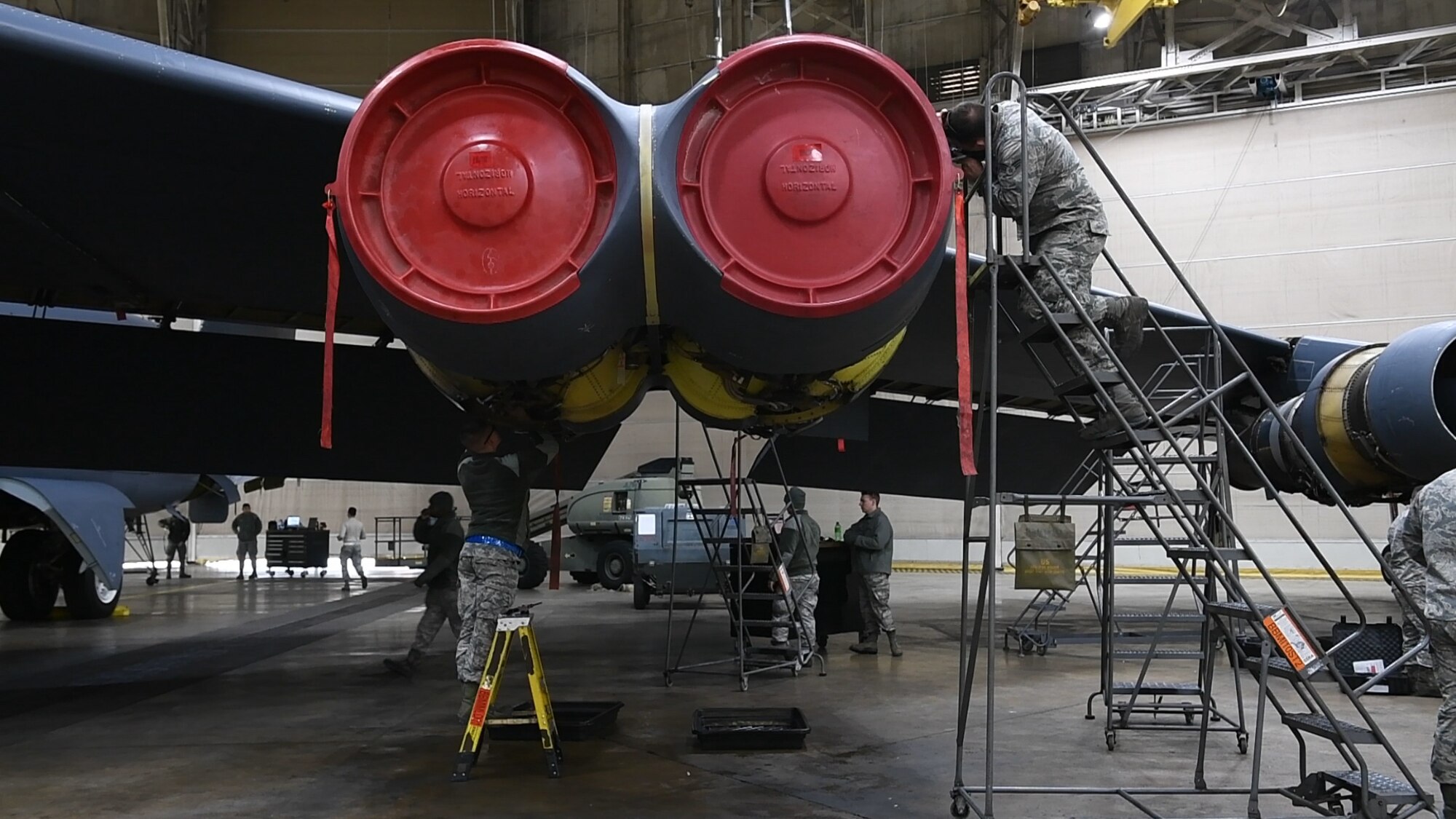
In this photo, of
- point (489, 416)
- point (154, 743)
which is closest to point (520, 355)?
point (489, 416)

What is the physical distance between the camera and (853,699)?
7.73 m

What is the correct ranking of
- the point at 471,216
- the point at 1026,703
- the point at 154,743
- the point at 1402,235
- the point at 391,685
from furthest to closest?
the point at 1402,235 → the point at 391,685 → the point at 1026,703 → the point at 154,743 → the point at 471,216

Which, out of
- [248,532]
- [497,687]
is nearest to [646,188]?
[497,687]

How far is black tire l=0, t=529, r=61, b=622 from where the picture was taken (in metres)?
14.4

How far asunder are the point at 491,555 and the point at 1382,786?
4.36m

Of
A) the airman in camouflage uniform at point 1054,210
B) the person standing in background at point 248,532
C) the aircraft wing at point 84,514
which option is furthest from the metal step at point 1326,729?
the person standing in background at point 248,532

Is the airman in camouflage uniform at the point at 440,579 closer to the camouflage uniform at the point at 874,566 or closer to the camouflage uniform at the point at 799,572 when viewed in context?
the camouflage uniform at the point at 799,572

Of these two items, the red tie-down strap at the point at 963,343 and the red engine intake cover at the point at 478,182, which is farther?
the red tie-down strap at the point at 963,343

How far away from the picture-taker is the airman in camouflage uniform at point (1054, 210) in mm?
4688

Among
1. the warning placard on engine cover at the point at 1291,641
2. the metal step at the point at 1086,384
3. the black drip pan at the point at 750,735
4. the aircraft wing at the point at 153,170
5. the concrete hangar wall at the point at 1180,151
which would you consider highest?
the concrete hangar wall at the point at 1180,151

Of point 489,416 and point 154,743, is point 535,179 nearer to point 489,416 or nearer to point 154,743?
point 489,416

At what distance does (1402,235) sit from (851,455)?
55.7ft

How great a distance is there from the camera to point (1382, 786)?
4.13 meters

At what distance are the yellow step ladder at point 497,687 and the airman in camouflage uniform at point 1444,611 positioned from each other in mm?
4094
